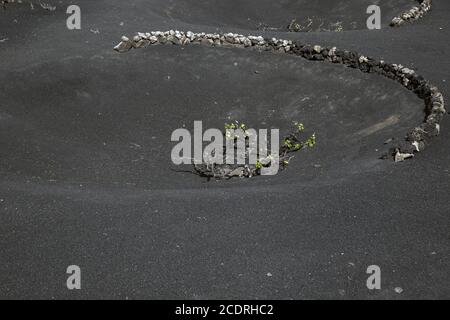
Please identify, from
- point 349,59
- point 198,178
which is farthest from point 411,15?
point 198,178

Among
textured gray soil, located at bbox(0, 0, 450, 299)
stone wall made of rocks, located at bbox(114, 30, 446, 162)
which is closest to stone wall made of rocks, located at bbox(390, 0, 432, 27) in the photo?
textured gray soil, located at bbox(0, 0, 450, 299)

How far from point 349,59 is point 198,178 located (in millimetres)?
6330

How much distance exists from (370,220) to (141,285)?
132 inches

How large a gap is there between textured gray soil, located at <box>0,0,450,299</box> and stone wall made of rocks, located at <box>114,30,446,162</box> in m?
0.26

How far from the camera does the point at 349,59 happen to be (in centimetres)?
1405

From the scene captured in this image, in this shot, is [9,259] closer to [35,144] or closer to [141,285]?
[141,285]

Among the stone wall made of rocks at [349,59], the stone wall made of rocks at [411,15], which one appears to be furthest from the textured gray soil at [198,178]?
the stone wall made of rocks at [411,15]

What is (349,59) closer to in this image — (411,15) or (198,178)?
(411,15)

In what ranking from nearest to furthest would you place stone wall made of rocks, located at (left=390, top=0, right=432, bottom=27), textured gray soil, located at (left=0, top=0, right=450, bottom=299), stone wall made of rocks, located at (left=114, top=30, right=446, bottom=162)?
textured gray soil, located at (left=0, top=0, right=450, bottom=299)
stone wall made of rocks, located at (left=114, top=30, right=446, bottom=162)
stone wall made of rocks, located at (left=390, top=0, right=432, bottom=27)

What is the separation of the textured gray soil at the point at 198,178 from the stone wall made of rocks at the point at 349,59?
255mm

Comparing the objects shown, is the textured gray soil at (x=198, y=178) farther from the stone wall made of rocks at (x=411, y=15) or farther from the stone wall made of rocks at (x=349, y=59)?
the stone wall made of rocks at (x=411, y=15)

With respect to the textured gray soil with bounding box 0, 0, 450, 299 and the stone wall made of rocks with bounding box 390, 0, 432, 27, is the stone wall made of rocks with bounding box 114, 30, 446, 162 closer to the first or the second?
the textured gray soil with bounding box 0, 0, 450, 299

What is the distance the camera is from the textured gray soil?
6.37 metres

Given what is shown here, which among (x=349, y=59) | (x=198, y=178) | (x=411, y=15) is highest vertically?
(x=411, y=15)
